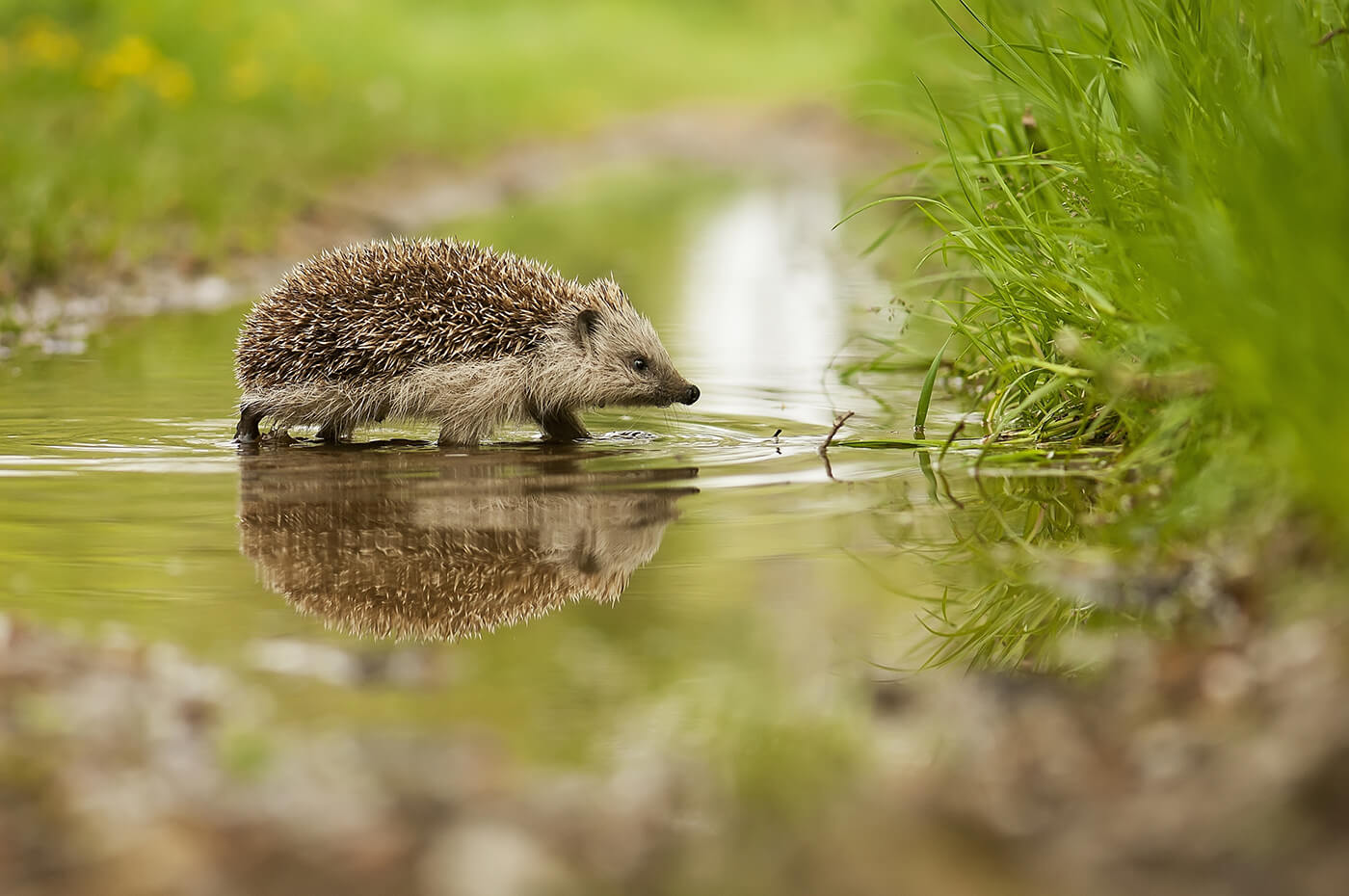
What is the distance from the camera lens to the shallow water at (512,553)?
384 cm

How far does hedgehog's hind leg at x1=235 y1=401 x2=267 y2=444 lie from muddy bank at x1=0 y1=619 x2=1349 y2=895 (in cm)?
409

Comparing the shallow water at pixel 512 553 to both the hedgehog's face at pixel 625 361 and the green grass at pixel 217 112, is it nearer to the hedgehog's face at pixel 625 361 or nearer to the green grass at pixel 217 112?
the hedgehog's face at pixel 625 361

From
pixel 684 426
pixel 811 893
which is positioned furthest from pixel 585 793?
pixel 684 426

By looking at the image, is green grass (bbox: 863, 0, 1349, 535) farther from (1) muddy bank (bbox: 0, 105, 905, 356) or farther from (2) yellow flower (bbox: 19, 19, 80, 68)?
(2) yellow flower (bbox: 19, 19, 80, 68)

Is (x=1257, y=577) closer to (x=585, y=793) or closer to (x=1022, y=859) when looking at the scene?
(x=1022, y=859)

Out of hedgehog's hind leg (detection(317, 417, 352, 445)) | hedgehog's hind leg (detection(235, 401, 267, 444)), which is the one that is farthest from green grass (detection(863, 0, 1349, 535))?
hedgehog's hind leg (detection(235, 401, 267, 444))

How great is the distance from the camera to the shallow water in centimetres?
384

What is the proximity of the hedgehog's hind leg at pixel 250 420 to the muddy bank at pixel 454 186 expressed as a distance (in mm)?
2824

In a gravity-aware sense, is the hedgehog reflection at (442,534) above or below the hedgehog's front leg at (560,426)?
below

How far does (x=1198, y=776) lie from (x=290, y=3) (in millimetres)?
26965

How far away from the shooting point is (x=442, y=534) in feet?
18.1

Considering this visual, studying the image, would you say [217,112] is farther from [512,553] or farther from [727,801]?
[727,801]

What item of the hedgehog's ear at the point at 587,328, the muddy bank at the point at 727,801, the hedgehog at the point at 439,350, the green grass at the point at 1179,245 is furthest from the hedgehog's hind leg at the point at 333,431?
the muddy bank at the point at 727,801

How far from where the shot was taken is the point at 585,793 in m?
3.18
